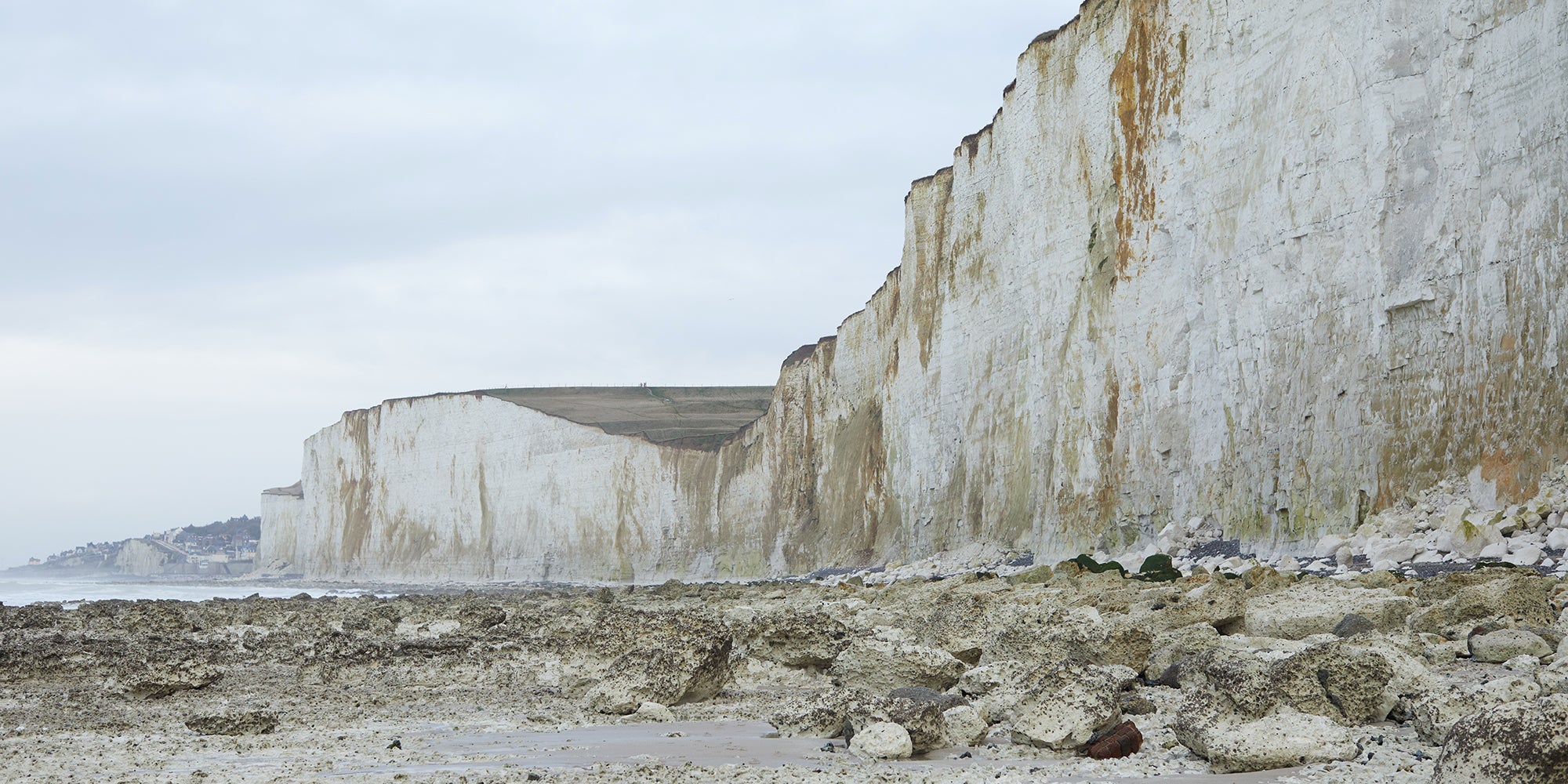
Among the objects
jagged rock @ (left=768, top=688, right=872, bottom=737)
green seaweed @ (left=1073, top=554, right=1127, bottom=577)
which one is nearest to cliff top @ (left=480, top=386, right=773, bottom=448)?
green seaweed @ (left=1073, top=554, right=1127, bottom=577)

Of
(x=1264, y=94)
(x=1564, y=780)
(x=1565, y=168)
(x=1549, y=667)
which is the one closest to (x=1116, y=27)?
(x=1264, y=94)

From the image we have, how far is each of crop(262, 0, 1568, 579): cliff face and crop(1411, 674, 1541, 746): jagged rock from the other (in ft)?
28.7

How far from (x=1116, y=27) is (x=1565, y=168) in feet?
31.7

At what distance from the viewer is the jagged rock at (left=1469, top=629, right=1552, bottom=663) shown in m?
5.54

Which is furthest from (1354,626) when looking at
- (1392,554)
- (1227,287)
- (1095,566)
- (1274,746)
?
(1227,287)

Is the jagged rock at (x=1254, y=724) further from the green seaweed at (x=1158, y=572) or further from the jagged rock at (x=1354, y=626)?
the green seaweed at (x=1158, y=572)

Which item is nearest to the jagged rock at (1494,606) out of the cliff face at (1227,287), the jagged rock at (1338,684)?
the jagged rock at (1338,684)

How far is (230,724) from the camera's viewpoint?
5.71 m

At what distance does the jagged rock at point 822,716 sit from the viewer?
5203mm

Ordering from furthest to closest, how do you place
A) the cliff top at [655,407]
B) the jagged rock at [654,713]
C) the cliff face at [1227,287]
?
1. the cliff top at [655,407]
2. the cliff face at [1227,287]
3. the jagged rock at [654,713]

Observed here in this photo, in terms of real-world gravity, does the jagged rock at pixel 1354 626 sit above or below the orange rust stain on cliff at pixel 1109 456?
below

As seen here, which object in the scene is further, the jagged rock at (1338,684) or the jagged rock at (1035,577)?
the jagged rock at (1035,577)

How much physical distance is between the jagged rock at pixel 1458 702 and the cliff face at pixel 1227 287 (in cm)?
874

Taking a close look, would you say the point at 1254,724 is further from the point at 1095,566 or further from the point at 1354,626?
the point at 1095,566
